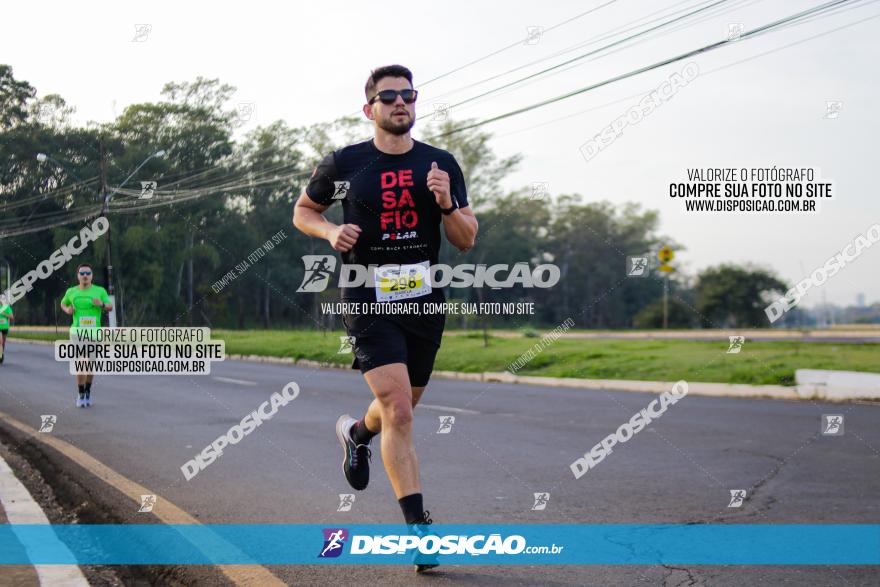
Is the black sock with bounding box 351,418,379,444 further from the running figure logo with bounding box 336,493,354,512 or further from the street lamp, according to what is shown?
the street lamp

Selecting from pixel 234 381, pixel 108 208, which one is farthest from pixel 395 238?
pixel 108 208

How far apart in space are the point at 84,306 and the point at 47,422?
2411 mm

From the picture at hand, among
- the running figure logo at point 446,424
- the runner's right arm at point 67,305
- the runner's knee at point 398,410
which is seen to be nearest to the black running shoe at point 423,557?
the runner's knee at point 398,410

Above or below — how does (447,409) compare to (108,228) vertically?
below

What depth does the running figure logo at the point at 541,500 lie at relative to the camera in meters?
5.32

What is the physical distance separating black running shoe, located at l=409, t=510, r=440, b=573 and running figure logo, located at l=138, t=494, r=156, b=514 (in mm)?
2066

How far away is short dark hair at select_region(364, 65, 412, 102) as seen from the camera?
412 cm

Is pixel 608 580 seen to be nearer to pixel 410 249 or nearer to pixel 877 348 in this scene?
pixel 410 249

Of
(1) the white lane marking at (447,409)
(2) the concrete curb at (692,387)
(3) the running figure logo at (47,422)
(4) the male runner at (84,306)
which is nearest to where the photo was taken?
(3) the running figure logo at (47,422)

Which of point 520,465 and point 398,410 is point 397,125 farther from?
point 520,465

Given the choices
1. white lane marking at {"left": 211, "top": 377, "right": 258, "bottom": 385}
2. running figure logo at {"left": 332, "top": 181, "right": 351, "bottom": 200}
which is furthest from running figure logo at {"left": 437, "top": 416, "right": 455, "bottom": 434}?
white lane marking at {"left": 211, "top": 377, "right": 258, "bottom": 385}

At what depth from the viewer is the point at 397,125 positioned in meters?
4.04

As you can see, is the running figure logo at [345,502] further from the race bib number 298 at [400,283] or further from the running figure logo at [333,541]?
the race bib number 298 at [400,283]

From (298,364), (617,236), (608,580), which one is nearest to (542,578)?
(608,580)
